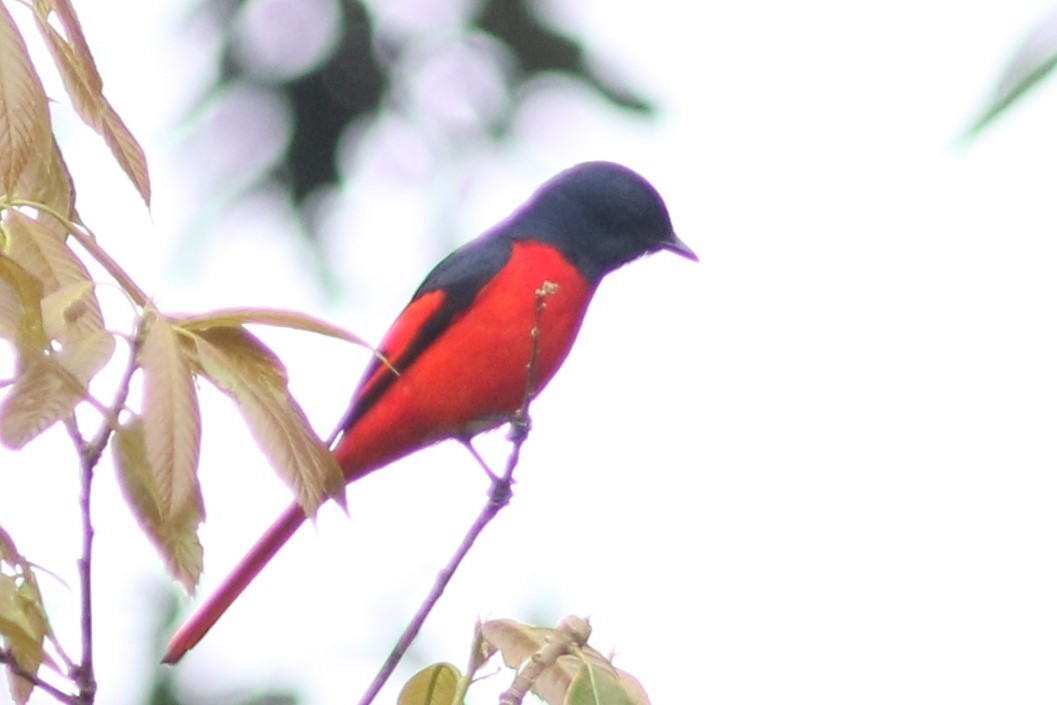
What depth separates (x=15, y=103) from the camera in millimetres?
1768

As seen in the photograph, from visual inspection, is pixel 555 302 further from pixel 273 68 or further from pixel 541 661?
pixel 541 661

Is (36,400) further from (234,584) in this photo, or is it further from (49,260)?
(234,584)

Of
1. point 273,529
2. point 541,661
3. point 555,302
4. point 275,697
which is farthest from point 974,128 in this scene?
point 275,697

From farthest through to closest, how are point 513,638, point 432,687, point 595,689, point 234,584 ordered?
point 234,584, point 432,687, point 513,638, point 595,689

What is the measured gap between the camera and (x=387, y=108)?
4.65 metres

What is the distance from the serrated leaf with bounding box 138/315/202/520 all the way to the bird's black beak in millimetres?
3289

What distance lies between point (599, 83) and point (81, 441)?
9.21 feet

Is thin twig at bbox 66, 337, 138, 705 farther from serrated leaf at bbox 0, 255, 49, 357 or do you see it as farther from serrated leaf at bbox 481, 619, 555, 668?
serrated leaf at bbox 481, 619, 555, 668

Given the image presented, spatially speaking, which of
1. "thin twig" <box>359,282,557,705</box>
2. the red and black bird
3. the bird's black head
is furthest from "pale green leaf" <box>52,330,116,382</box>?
the bird's black head

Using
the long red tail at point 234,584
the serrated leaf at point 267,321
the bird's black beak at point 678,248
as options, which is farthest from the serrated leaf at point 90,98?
the bird's black beak at point 678,248

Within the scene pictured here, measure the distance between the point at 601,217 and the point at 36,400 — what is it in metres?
3.34

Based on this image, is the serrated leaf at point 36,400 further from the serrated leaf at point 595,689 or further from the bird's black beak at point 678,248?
the bird's black beak at point 678,248

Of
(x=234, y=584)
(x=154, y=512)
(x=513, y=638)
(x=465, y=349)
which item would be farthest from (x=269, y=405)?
(x=465, y=349)

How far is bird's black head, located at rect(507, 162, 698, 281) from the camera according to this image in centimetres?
478
